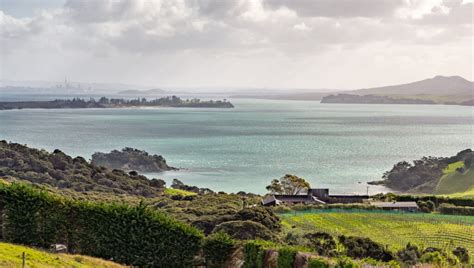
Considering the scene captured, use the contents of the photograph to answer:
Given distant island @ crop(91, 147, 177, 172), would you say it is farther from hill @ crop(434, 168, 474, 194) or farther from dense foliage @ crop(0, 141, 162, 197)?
hill @ crop(434, 168, 474, 194)

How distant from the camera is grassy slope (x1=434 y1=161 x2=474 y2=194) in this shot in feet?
229

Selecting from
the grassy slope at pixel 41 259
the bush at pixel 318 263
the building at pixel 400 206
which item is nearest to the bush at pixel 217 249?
the grassy slope at pixel 41 259

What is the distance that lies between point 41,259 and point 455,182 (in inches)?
2532

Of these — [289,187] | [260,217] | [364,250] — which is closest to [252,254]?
[364,250]

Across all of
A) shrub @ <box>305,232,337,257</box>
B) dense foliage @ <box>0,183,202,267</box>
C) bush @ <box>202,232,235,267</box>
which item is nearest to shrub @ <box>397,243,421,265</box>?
shrub @ <box>305,232,337,257</box>

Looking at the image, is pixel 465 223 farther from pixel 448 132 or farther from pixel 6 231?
pixel 448 132

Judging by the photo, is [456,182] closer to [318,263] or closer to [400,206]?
[400,206]

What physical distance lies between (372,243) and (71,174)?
143 feet

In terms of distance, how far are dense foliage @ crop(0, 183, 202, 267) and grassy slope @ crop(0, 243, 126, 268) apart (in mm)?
978

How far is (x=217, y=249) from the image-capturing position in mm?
20219

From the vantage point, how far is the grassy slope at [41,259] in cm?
1618

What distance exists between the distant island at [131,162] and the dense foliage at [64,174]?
22.6m

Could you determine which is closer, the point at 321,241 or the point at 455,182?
the point at 321,241

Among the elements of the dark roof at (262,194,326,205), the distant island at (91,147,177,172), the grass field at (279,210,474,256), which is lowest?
the distant island at (91,147,177,172)
